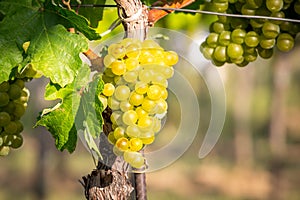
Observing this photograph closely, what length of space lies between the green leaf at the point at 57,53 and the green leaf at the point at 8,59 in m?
0.02

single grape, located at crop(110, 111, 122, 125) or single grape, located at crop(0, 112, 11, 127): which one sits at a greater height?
single grape, located at crop(0, 112, 11, 127)

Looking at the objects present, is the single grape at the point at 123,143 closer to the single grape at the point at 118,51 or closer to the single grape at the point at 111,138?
the single grape at the point at 111,138

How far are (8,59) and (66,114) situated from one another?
13cm

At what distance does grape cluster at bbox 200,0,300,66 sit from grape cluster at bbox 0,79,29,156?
39cm

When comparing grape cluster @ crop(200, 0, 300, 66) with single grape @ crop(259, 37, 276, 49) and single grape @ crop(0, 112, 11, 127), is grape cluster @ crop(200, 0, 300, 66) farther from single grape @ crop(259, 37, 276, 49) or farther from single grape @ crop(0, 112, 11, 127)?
single grape @ crop(0, 112, 11, 127)

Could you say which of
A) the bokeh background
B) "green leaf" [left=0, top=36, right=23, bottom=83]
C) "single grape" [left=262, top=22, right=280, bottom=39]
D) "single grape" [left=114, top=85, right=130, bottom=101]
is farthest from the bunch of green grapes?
the bokeh background

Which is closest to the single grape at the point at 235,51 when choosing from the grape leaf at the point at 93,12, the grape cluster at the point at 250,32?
the grape cluster at the point at 250,32

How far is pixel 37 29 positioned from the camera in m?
1.00

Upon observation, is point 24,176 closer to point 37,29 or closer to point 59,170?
point 59,170

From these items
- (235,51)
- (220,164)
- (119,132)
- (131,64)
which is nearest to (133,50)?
(131,64)

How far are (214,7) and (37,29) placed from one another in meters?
0.38

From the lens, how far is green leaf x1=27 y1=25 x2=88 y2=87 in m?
0.96

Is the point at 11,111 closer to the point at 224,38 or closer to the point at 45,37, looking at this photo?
the point at 45,37

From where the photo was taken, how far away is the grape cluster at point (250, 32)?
3.92ft
